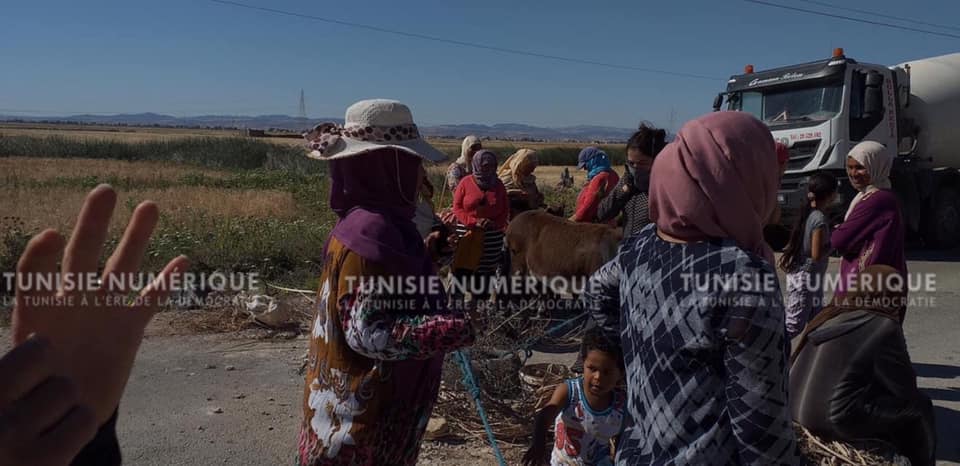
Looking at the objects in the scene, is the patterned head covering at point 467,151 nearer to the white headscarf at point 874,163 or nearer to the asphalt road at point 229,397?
the asphalt road at point 229,397

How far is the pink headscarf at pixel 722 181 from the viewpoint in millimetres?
1828

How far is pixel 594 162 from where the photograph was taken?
23.2ft

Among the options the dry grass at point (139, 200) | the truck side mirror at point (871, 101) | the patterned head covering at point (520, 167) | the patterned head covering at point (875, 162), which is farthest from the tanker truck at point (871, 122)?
the dry grass at point (139, 200)

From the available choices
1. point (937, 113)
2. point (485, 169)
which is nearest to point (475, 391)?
point (485, 169)

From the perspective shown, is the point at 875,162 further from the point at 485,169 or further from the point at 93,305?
the point at 93,305

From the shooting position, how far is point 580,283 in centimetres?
619

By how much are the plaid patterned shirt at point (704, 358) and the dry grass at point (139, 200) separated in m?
10.0

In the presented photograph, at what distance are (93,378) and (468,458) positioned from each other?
11.2 feet

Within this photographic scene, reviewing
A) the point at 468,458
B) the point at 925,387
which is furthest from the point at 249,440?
the point at 925,387

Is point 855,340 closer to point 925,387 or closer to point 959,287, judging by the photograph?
point 925,387

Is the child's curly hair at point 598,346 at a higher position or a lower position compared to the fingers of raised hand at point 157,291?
lower

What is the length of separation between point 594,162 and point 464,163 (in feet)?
4.41

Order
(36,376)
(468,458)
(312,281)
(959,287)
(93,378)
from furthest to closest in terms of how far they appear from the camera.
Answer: (959,287), (312,281), (468,458), (93,378), (36,376)

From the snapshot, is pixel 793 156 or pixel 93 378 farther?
pixel 793 156
